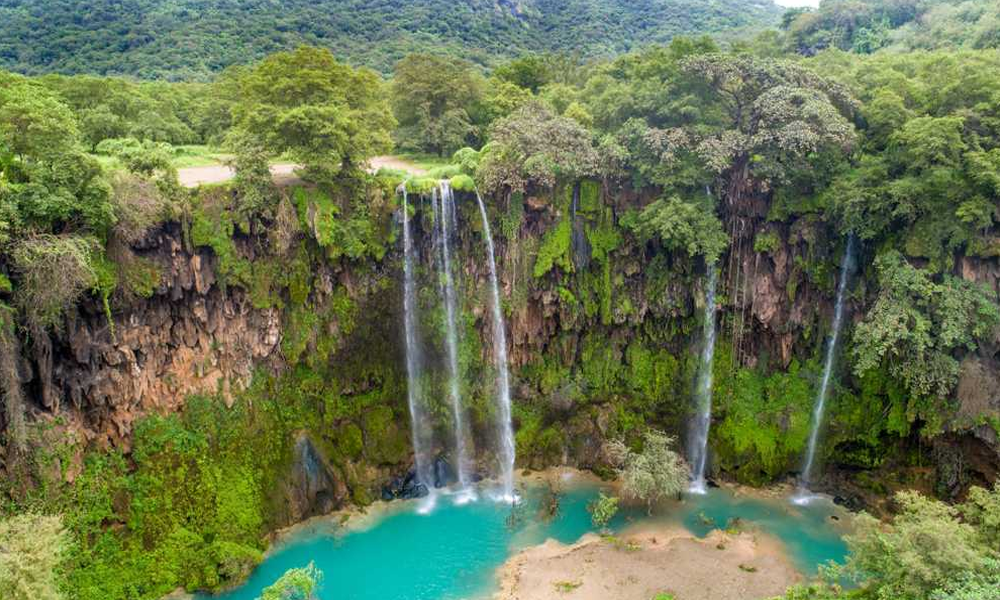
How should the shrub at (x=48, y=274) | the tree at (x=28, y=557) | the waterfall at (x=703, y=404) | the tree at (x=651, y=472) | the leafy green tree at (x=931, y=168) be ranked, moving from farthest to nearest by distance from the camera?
1. the waterfall at (x=703, y=404)
2. the tree at (x=651, y=472)
3. the leafy green tree at (x=931, y=168)
4. the shrub at (x=48, y=274)
5. the tree at (x=28, y=557)

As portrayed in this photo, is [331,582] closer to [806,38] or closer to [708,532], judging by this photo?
[708,532]

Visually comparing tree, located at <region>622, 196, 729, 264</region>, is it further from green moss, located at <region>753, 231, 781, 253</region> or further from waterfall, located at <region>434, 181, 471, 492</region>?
waterfall, located at <region>434, 181, 471, 492</region>

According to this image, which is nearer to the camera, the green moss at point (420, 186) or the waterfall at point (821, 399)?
the green moss at point (420, 186)

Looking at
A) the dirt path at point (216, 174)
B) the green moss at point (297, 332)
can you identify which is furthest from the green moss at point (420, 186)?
the green moss at point (297, 332)

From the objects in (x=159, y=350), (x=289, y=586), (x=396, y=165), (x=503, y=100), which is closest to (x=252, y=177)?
(x=159, y=350)

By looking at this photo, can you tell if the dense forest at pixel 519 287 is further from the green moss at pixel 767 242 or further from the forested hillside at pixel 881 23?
the forested hillside at pixel 881 23

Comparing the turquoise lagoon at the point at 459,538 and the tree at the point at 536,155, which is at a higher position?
the tree at the point at 536,155

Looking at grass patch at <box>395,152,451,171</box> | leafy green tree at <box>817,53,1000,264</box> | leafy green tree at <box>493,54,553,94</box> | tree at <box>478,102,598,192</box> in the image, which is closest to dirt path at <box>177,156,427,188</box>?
grass patch at <box>395,152,451,171</box>

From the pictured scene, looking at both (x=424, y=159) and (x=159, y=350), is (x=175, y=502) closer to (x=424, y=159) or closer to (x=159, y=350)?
(x=159, y=350)

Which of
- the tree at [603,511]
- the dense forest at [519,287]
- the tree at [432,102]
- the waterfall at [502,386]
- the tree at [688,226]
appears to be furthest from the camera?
the tree at [432,102]
